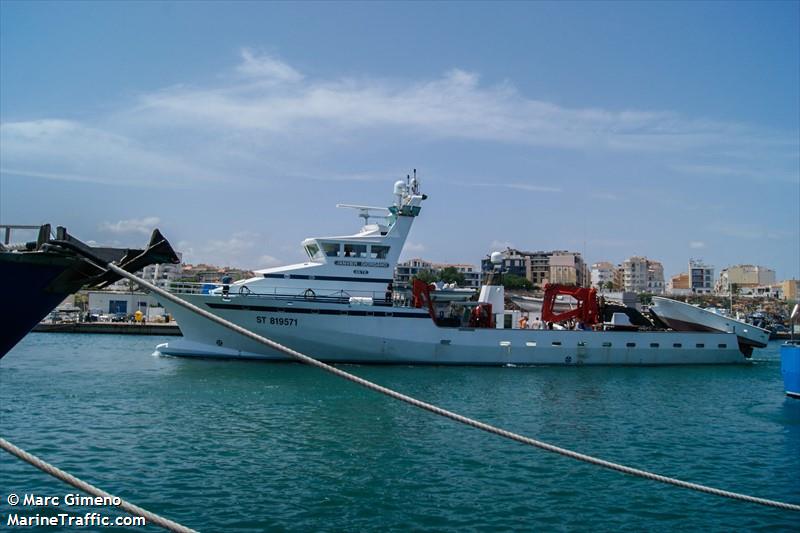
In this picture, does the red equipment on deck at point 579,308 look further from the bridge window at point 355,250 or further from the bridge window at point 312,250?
the bridge window at point 312,250

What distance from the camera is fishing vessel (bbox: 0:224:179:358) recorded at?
5.38 meters

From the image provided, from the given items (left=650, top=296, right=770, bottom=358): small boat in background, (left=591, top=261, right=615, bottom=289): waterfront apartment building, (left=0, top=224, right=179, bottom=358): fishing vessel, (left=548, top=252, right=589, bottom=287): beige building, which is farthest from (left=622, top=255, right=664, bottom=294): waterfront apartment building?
(left=0, top=224, right=179, bottom=358): fishing vessel

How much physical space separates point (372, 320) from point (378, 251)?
3364 mm

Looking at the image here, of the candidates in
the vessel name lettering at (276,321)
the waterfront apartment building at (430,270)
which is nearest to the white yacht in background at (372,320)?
the vessel name lettering at (276,321)

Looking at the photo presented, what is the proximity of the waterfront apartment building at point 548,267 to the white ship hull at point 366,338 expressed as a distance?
79866 mm

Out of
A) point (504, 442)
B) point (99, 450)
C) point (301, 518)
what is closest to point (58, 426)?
point (99, 450)

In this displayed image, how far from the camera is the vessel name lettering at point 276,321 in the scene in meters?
24.2

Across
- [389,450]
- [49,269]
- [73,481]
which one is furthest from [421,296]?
[73,481]

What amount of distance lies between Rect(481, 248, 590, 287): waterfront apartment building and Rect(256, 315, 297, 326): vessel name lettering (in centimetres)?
8592

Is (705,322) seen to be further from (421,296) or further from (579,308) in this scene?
(421,296)

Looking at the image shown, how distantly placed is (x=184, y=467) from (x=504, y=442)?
631 centimetres

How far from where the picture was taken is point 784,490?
1005 centimetres

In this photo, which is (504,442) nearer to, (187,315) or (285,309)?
(285,309)

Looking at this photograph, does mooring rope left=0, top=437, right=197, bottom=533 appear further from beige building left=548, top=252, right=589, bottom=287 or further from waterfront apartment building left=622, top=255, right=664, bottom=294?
waterfront apartment building left=622, top=255, right=664, bottom=294
